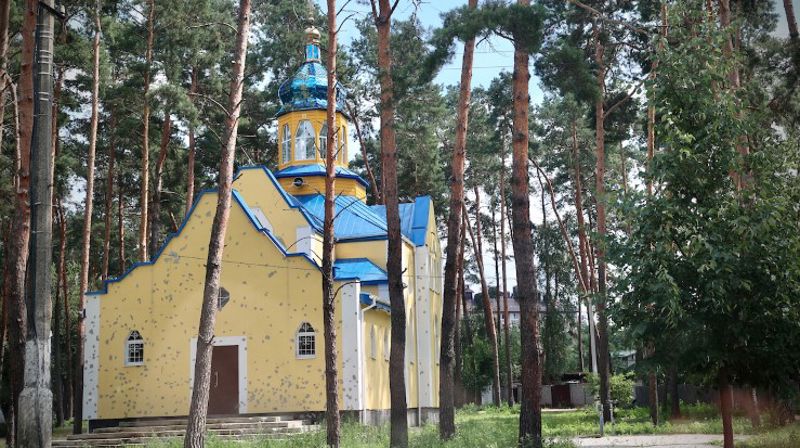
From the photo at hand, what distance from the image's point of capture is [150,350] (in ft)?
72.9

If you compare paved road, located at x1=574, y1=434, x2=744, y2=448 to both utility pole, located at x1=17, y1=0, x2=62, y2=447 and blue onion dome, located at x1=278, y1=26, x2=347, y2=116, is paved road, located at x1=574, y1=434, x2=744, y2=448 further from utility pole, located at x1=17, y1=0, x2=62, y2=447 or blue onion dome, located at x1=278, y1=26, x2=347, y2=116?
blue onion dome, located at x1=278, y1=26, x2=347, y2=116

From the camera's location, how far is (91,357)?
2242 centimetres

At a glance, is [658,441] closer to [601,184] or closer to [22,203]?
[601,184]

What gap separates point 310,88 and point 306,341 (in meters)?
8.22

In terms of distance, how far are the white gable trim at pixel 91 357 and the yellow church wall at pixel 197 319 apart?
13 cm

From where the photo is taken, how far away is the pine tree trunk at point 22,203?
44.6 ft

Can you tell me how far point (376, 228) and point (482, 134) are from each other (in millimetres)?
15009

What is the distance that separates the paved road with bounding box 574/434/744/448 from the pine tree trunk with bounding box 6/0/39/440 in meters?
11.0

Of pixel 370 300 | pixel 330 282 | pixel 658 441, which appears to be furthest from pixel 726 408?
pixel 370 300

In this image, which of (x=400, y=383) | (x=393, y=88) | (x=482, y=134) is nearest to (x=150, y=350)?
(x=400, y=383)

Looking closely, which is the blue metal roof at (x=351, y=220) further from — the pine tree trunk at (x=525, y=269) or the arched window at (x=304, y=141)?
the pine tree trunk at (x=525, y=269)

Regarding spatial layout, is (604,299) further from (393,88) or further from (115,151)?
(115,151)

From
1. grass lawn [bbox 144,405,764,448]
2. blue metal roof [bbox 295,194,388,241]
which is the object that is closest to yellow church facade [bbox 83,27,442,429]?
blue metal roof [bbox 295,194,388,241]

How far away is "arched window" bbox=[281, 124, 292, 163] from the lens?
2802 cm
